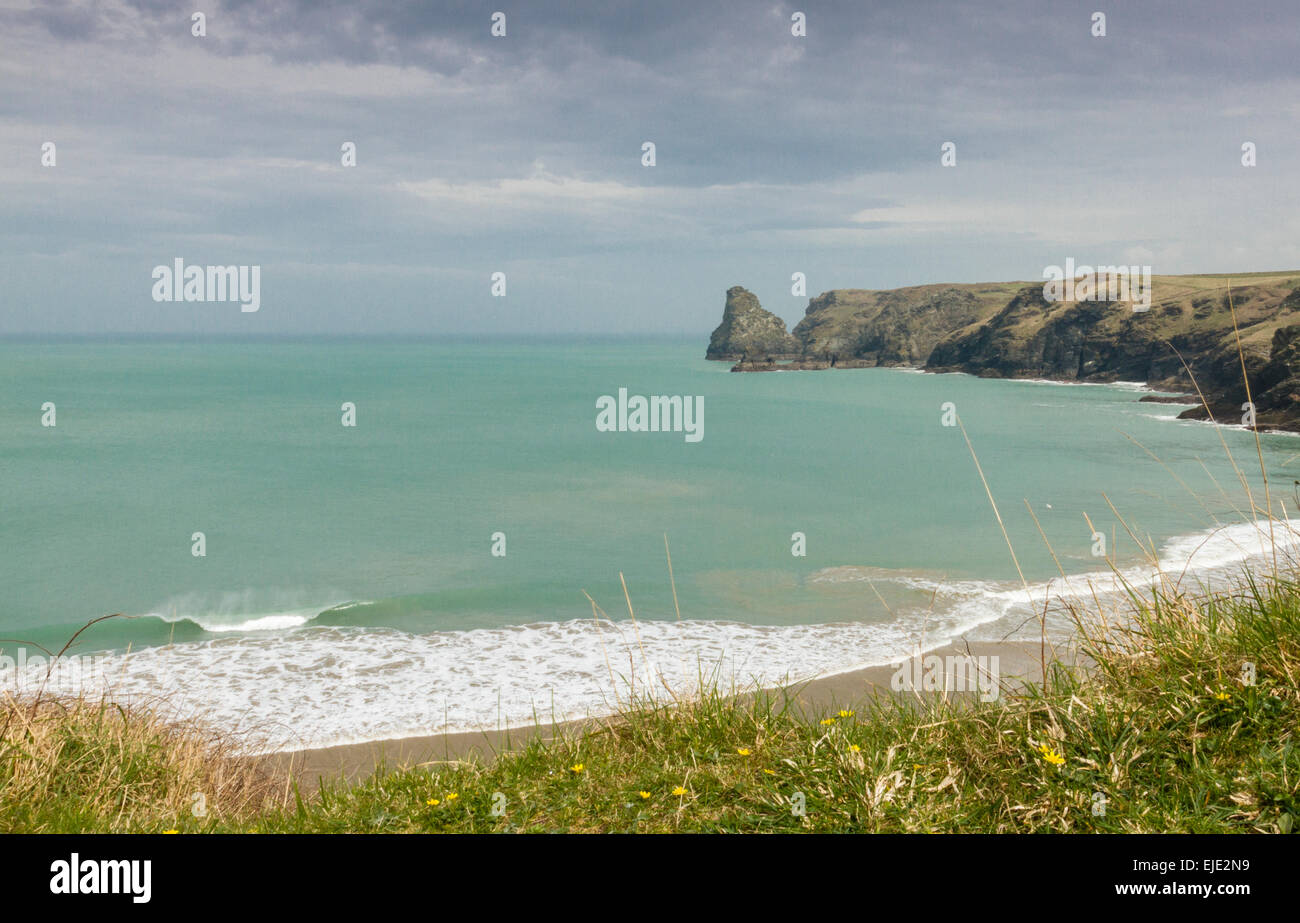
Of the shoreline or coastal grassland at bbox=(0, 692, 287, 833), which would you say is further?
the shoreline

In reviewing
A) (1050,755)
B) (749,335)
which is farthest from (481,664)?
(749,335)

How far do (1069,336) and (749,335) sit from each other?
6710cm

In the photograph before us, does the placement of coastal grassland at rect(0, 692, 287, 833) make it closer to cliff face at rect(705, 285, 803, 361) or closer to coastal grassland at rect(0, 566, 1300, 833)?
coastal grassland at rect(0, 566, 1300, 833)

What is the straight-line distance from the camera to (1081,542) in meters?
18.8

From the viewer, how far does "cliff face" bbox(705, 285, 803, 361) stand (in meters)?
154

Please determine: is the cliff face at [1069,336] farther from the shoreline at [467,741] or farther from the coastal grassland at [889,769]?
the coastal grassland at [889,769]

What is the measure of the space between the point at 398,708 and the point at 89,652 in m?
6.12

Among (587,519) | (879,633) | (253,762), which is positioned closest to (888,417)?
(587,519)

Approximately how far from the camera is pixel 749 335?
508 ft

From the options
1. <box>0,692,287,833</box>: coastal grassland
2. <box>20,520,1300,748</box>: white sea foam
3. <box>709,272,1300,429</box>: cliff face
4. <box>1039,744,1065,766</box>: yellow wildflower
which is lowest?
<box>20,520,1300,748</box>: white sea foam

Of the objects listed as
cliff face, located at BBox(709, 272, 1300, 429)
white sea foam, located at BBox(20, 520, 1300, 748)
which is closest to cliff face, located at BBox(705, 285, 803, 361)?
cliff face, located at BBox(709, 272, 1300, 429)

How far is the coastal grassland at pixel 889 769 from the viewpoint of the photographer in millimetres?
3074

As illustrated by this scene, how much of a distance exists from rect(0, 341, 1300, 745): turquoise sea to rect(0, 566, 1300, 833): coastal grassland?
5.12 feet

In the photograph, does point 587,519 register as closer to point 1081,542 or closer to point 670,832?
point 1081,542
